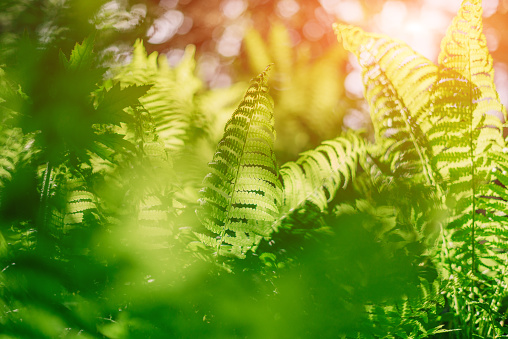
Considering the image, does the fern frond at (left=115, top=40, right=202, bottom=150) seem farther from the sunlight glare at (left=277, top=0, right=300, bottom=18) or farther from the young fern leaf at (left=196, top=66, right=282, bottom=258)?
the sunlight glare at (left=277, top=0, right=300, bottom=18)

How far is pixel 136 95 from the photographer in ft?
0.94

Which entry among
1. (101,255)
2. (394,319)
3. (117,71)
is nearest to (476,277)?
(394,319)

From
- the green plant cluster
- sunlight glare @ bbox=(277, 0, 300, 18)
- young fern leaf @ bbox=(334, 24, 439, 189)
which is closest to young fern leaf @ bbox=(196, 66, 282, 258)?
the green plant cluster

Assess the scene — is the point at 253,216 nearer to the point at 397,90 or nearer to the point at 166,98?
the point at 397,90

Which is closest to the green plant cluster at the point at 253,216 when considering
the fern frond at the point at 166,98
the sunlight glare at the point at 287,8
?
the fern frond at the point at 166,98

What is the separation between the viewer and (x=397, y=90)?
0.36 m

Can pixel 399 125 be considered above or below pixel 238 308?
above

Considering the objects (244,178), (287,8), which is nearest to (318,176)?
(244,178)

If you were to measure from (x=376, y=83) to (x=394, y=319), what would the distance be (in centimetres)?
21

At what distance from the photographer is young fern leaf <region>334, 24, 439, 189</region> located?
34 centimetres

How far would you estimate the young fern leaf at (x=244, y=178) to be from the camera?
28cm

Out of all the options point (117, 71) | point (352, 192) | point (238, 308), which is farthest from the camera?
point (117, 71)

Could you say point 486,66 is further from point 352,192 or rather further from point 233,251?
point 233,251

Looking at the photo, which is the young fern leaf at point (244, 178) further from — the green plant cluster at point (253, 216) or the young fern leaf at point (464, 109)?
the young fern leaf at point (464, 109)
